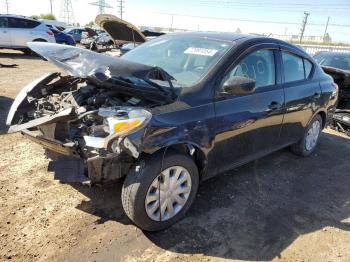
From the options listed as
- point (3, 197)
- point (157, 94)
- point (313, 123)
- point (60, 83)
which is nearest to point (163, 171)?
point (157, 94)

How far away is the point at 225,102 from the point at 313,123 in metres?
2.42

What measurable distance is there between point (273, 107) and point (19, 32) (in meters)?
15.6

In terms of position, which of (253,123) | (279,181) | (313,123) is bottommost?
(279,181)

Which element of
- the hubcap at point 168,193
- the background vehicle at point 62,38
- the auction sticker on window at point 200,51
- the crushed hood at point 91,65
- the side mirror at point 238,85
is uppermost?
the auction sticker on window at point 200,51

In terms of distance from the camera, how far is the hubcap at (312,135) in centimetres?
527

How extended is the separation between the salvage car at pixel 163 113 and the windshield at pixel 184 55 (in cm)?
1

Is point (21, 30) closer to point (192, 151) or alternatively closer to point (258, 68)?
point (258, 68)

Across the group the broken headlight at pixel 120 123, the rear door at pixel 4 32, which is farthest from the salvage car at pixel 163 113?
the rear door at pixel 4 32

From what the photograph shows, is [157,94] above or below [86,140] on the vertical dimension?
above

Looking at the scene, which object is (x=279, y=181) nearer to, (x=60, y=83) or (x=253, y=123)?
(x=253, y=123)

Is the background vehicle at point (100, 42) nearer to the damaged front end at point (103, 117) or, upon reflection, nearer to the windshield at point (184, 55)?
the windshield at point (184, 55)

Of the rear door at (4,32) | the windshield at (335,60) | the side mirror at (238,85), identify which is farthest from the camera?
the rear door at (4,32)

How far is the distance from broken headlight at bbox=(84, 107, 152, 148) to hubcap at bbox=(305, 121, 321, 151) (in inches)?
131

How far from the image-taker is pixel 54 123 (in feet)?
9.84
